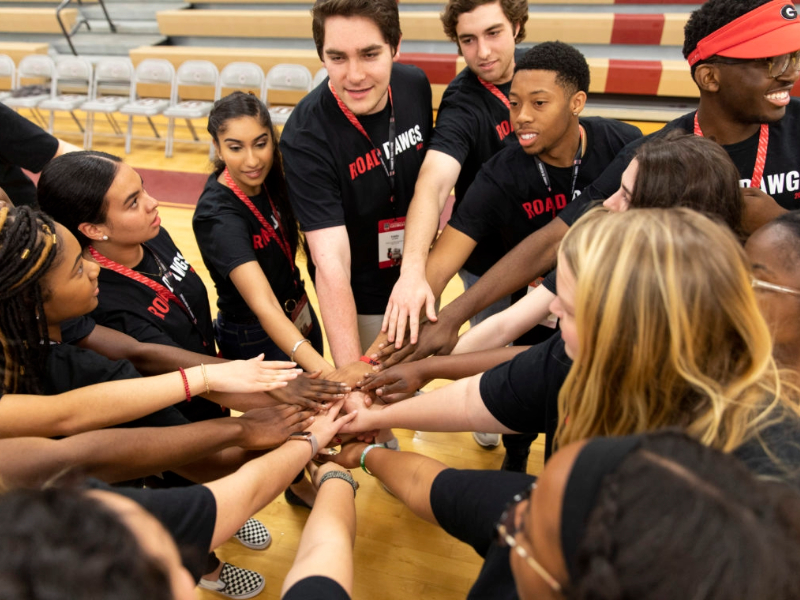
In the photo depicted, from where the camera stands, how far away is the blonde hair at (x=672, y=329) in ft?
2.95

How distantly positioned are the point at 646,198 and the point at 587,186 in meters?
0.60

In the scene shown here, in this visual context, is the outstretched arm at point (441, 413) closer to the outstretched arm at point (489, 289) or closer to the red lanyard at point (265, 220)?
the outstretched arm at point (489, 289)

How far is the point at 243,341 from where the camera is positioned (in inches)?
90.8

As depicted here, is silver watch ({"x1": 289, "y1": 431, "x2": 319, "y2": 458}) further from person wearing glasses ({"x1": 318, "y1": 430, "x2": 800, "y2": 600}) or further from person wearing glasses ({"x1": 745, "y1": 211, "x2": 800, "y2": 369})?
person wearing glasses ({"x1": 745, "y1": 211, "x2": 800, "y2": 369})

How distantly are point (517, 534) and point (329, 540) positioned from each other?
55cm

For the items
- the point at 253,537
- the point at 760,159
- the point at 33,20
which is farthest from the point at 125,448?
the point at 33,20

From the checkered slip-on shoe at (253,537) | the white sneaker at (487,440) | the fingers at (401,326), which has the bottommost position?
the checkered slip-on shoe at (253,537)

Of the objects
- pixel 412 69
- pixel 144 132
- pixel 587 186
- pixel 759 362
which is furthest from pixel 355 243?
pixel 144 132

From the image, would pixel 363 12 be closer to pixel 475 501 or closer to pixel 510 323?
pixel 510 323

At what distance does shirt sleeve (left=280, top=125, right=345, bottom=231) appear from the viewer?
6.58ft

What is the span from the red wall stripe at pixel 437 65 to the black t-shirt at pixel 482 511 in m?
6.12

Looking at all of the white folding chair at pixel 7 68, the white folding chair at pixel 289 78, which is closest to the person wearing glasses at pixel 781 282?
the white folding chair at pixel 289 78

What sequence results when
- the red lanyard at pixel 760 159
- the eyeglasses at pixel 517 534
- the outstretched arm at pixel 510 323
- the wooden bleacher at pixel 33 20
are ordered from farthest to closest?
the wooden bleacher at pixel 33 20, the outstretched arm at pixel 510 323, the red lanyard at pixel 760 159, the eyeglasses at pixel 517 534

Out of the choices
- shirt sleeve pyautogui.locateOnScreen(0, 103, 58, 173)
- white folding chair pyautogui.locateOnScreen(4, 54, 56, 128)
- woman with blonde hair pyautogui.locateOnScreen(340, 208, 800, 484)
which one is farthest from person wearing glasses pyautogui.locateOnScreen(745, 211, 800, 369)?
white folding chair pyautogui.locateOnScreen(4, 54, 56, 128)
